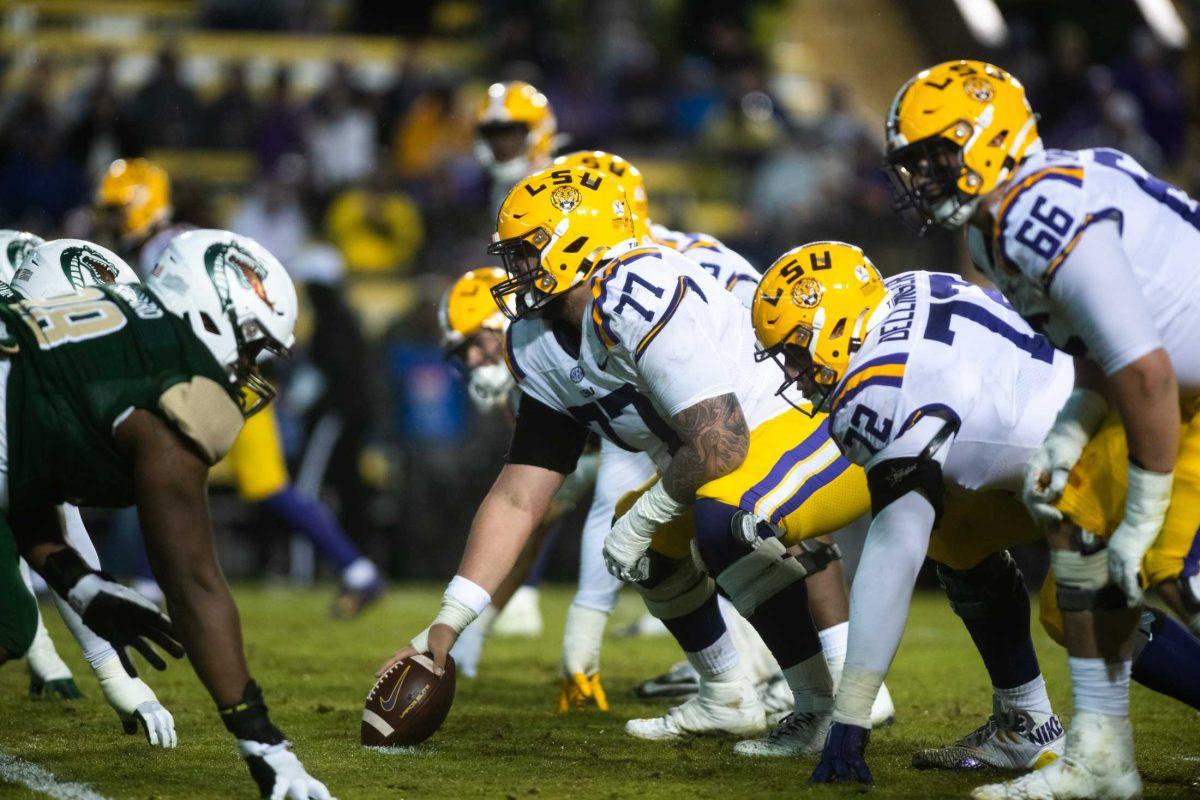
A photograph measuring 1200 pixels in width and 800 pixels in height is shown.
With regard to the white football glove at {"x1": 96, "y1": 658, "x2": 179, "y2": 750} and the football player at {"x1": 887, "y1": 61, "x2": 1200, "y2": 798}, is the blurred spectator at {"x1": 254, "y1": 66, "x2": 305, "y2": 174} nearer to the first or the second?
the white football glove at {"x1": 96, "y1": 658, "x2": 179, "y2": 750}

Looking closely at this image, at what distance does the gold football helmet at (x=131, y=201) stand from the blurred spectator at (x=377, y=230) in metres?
4.47

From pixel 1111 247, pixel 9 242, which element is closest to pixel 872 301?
pixel 1111 247

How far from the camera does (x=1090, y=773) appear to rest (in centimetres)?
373

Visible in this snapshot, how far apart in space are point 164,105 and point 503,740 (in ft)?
32.0

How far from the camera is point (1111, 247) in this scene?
351 cm

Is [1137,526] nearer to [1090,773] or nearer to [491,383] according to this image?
[1090,773]

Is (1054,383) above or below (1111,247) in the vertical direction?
below

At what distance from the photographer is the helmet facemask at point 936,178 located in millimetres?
3809

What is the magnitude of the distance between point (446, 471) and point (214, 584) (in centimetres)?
735

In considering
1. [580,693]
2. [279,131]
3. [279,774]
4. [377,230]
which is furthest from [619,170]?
[279,131]

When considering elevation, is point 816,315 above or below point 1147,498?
above

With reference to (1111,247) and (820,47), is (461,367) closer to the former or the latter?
(1111,247)

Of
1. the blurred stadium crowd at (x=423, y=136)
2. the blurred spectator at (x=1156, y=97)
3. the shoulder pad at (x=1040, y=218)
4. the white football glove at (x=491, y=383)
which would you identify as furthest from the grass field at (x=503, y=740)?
the blurred spectator at (x=1156, y=97)

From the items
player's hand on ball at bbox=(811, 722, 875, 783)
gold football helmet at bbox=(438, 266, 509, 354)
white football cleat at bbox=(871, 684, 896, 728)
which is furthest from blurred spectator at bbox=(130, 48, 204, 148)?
player's hand on ball at bbox=(811, 722, 875, 783)
